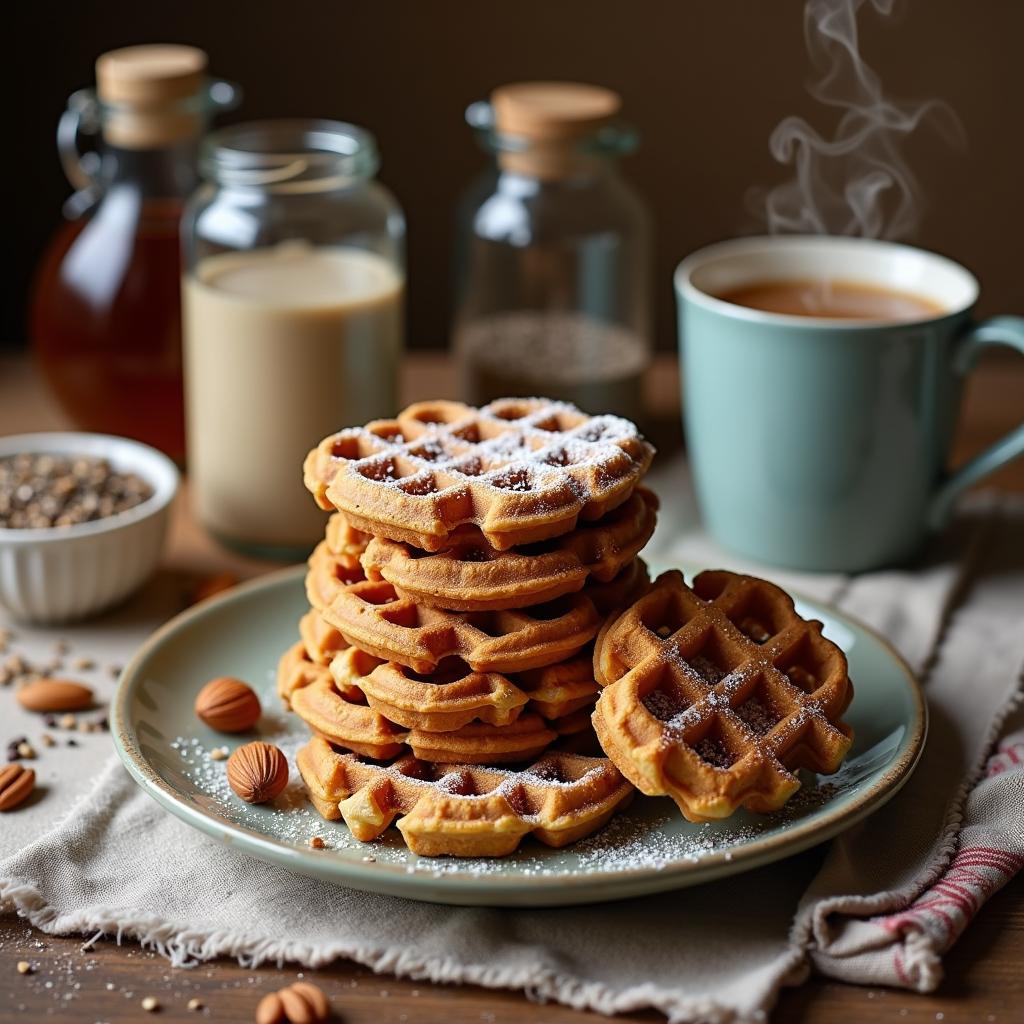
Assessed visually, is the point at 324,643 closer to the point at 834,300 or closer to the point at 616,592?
the point at 616,592

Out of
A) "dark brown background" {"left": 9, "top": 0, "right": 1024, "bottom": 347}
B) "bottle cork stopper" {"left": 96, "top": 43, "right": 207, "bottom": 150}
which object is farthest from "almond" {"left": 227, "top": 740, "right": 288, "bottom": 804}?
"dark brown background" {"left": 9, "top": 0, "right": 1024, "bottom": 347}

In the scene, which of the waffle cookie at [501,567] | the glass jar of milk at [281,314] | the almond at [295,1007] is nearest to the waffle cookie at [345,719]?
the waffle cookie at [501,567]

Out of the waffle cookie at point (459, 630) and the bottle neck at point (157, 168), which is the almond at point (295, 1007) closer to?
the waffle cookie at point (459, 630)

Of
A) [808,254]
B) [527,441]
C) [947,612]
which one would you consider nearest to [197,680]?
[527,441]

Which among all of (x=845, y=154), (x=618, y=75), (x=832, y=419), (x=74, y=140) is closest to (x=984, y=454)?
(x=832, y=419)

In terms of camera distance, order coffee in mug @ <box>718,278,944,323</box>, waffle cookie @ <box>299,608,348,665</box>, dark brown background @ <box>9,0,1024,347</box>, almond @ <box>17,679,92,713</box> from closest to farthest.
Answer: waffle cookie @ <box>299,608,348,665</box>, almond @ <box>17,679,92,713</box>, coffee in mug @ <box>718,278,944,323</box>, dark brown background @ <box>9,0,1024,347</box>

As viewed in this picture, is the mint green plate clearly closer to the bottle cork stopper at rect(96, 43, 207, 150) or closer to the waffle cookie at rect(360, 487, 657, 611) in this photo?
the waffle cookie at rect(360, 487, 657, 611)
